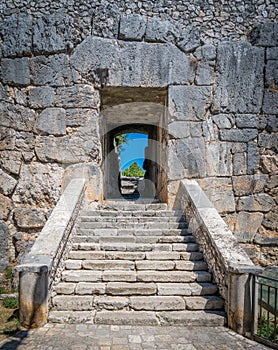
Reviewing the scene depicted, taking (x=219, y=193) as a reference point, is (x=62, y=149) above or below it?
above

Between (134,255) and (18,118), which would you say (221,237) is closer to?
(134,255)

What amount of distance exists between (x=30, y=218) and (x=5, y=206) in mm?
556

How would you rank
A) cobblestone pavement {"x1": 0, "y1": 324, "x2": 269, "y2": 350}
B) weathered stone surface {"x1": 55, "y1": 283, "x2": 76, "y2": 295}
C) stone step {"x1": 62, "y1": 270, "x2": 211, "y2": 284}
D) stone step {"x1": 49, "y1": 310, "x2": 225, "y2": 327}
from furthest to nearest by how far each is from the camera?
stone step {"x1": 62, "y1": 270, "x2": 211, "y2": 284} → weathered stone surface {"x1": 55, "y1": 283, "x2": 76, "y2": 295} → stone step {"x1": 49, "y1": 310, "x2": 225, "y2": 327} → cobblestone pavement {"x1": 0, "y1": 324, "x2": 269, "y2": 350}

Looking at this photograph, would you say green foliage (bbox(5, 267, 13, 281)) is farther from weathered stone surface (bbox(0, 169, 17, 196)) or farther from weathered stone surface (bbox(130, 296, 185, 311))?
weathered stone surface (bbox(130, 296, 185, 311))

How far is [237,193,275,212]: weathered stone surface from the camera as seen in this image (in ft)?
19.8

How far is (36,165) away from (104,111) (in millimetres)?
2195

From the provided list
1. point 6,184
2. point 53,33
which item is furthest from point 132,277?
point 53,33

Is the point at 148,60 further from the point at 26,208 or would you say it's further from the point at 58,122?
the point at 26,208

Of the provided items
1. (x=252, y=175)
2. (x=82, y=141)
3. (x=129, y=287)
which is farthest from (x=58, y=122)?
(x=252, y=175)

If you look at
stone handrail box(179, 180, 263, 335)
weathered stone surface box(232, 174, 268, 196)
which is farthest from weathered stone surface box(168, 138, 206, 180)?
stone handrail box(179, 180, 263, 335)

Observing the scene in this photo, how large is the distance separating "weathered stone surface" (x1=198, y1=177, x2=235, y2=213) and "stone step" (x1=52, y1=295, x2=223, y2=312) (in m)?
2.55

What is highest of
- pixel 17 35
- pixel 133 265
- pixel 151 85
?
pixel 17 35

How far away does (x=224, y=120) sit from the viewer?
6027 mm

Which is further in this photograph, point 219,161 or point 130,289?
point 219,161
